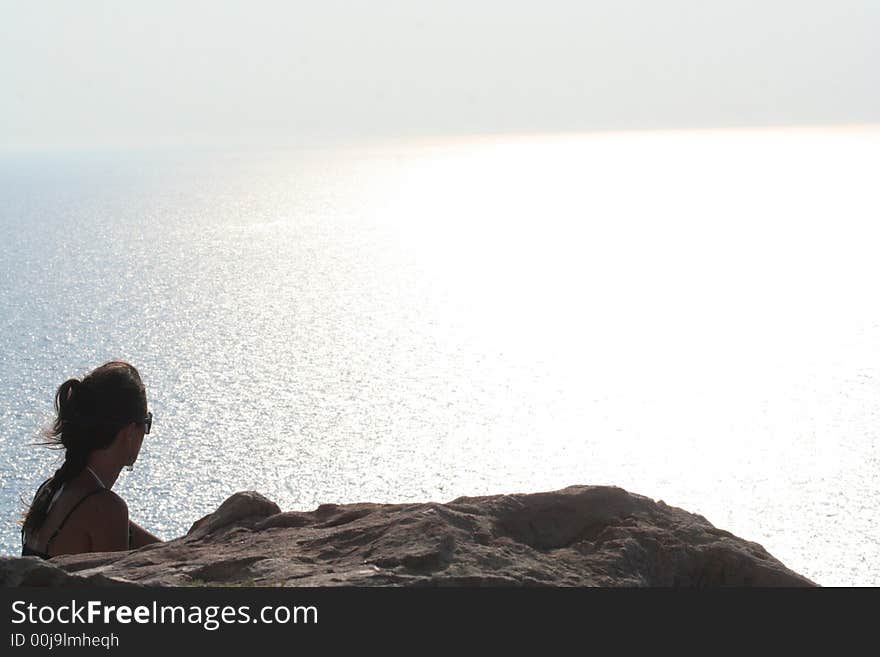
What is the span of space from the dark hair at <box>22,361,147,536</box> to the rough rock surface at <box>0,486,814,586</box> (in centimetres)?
67

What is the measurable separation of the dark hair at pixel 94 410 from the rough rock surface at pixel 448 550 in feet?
2.19

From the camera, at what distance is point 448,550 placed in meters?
6.22

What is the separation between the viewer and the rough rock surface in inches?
235

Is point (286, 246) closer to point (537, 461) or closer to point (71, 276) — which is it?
point (71, 276)

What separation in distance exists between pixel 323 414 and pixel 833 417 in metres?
40.6

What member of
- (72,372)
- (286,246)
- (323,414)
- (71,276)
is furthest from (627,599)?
(286,246)

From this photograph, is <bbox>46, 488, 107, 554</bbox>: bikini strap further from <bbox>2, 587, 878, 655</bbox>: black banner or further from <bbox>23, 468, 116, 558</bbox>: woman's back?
<bbox>2, 587, 878, 655</bbox>: black banner

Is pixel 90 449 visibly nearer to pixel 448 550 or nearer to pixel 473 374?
pixel 448 550

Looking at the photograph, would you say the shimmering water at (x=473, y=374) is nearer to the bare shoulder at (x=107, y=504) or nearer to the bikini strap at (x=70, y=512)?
the bikini strap at (x=70, y=512)

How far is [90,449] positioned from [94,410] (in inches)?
8.8

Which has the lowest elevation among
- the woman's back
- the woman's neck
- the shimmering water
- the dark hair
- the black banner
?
the black banner

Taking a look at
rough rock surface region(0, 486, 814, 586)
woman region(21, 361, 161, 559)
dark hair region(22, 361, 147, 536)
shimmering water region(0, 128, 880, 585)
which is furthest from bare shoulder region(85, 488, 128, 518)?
shimmering water region(0, 128, 880, 585)

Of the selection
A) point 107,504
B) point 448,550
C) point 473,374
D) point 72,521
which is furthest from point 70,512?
point 473,374

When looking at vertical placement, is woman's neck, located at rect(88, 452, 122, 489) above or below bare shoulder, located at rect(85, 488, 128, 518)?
above
